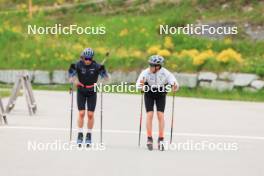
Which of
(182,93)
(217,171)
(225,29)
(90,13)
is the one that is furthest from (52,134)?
(90,13)

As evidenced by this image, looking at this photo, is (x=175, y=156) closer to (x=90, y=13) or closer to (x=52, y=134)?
(x=52, y=134)

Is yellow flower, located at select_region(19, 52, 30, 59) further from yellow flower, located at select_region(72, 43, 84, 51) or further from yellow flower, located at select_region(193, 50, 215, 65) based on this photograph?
yellow flower, located at select_region(193, 50, 215, 65)

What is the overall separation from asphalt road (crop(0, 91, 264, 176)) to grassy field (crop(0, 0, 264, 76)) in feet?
28.1

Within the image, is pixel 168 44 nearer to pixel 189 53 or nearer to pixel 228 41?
pixel 189 53

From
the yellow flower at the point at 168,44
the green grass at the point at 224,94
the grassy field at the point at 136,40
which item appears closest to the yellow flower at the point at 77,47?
the grassy field at the point at 136,40

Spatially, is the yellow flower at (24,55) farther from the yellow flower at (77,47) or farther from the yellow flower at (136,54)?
the yellow flower at (136,54)

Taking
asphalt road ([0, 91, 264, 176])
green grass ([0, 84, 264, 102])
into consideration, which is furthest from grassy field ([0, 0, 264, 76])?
asphalt road ([0, 91, 264, 176])

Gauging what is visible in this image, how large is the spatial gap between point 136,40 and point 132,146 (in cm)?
2146

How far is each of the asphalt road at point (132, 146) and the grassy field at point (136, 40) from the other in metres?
8.57

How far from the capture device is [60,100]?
96.7ft

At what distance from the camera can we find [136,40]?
38.0 meters

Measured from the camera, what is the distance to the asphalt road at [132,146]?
13.7m

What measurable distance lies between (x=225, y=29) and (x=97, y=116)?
15.0 meters

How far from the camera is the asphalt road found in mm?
13703
